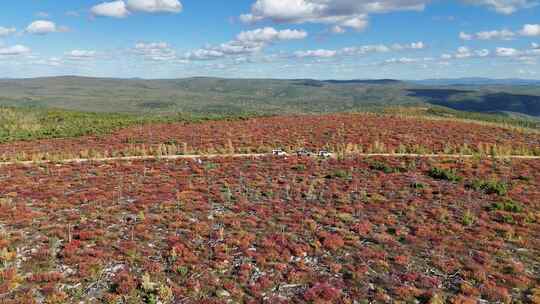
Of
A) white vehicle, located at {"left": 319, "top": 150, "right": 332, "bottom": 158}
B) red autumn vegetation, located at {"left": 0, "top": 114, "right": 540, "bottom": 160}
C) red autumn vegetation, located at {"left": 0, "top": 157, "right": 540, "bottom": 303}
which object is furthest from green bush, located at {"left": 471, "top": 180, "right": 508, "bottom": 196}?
white vehicle, located at {"left": 319, "top": 150, "right": 332, "bottom": 158}

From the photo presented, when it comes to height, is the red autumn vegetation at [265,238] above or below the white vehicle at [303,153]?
below

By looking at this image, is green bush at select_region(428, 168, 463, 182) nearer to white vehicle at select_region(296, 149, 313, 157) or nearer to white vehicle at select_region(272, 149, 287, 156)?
white vehicle at select_region(296, 149, 313, 157)

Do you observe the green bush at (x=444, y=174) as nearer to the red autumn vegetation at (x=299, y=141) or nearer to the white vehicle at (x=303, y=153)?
the red autumn vegetation at (x=299, y=141)

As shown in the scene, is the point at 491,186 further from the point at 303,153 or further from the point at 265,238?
the point at 265,238

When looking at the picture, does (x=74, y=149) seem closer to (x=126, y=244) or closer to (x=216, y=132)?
(x=216, y=132)

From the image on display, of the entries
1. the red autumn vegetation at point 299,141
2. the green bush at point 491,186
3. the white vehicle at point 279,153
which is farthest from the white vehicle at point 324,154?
the green bush at point 491,186

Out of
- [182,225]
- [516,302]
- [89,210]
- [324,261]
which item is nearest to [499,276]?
[516,302]
